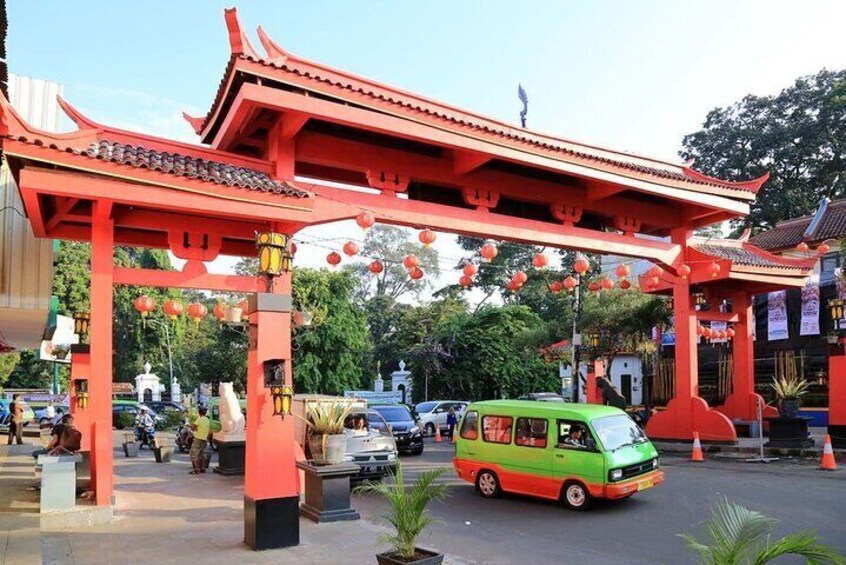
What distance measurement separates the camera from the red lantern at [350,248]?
1247cm

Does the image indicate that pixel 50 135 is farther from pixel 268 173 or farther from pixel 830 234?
pixel 830 234

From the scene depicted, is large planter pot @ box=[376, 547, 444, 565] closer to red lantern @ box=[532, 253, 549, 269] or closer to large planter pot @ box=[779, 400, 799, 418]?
red lantern @ box=[532, 253, 549, 269]

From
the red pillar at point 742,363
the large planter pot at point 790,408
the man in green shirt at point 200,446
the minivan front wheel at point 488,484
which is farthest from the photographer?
the red pillar at point 742,363

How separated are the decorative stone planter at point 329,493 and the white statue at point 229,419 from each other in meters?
6.21

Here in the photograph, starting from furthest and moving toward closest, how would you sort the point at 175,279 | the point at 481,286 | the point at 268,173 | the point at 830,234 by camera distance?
1. the point at 481,286
2. the point at 830,234
3. the point at 175,279
4. the point at 268,173

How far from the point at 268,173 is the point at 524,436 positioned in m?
5.97

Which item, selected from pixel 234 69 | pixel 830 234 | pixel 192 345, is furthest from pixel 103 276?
pixel 192 345

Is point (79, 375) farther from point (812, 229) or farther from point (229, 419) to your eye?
point (812, 229)

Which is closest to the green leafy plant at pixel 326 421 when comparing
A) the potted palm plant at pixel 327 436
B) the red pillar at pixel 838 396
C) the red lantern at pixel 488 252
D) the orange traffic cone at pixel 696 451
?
the potted palm plant at pixel 327 436

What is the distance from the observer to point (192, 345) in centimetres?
5069

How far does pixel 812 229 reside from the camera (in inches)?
1071

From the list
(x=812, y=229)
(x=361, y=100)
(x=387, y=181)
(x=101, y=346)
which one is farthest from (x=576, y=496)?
(x=812, y=229)

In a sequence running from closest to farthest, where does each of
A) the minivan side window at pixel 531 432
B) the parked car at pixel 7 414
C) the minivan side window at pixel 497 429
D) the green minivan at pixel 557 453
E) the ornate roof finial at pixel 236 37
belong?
1. the ornate roof finial at pixel 236 37
2. the green minivan at pixel 557 453
3. the minivan side window at pixel 531 432
4. the minivan side window at pixel 497 429
5. the parked car at pixel 7 414

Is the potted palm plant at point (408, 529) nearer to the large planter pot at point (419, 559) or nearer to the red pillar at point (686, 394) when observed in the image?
the large planter pot at point (419, 559)
